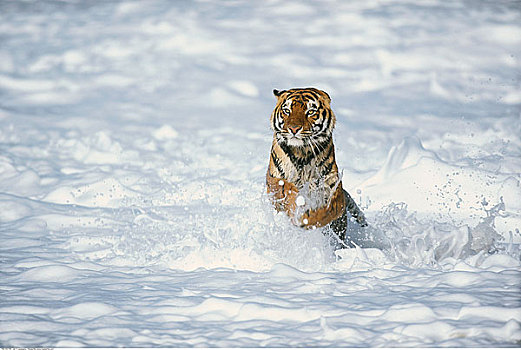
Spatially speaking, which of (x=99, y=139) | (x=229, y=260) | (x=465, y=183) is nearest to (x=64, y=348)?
(x=229, y=260)

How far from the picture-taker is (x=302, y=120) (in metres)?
4.05

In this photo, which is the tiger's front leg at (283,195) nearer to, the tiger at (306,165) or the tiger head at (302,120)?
the tiger at (306,165)

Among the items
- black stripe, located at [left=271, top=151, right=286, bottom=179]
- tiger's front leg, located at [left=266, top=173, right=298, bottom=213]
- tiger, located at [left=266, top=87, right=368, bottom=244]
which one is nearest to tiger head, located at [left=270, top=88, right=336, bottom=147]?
tiger, located at [left=266, top=87, right=368, bottom=244]

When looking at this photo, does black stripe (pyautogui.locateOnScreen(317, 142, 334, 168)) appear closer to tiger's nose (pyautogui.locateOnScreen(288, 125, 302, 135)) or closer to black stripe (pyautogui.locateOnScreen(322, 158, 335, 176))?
black stripe (pyautogui.locateOnScreen(322, 158, 335, 176))

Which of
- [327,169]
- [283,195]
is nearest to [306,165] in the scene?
[327,169]

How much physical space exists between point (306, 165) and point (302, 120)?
0.33m

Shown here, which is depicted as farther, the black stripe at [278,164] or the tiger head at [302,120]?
the black stripe at [278,164]

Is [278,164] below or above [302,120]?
below

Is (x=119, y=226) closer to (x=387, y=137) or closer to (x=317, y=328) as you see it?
(x=317, y=328)

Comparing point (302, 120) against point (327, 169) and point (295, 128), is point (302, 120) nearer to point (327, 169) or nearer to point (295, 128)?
point (295, 128)

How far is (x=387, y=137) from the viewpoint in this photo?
10.3 metres

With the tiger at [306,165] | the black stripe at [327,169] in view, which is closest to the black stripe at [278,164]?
the tiger at [306,165]

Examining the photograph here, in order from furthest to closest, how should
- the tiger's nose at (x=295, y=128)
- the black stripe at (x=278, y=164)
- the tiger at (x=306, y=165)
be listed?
the black stripe at (x=278, y=164) → the tiger at (x=306, y=165) → the tiger's nose at (x=295, y=128)

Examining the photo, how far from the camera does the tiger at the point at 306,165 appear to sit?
414 centimetres
